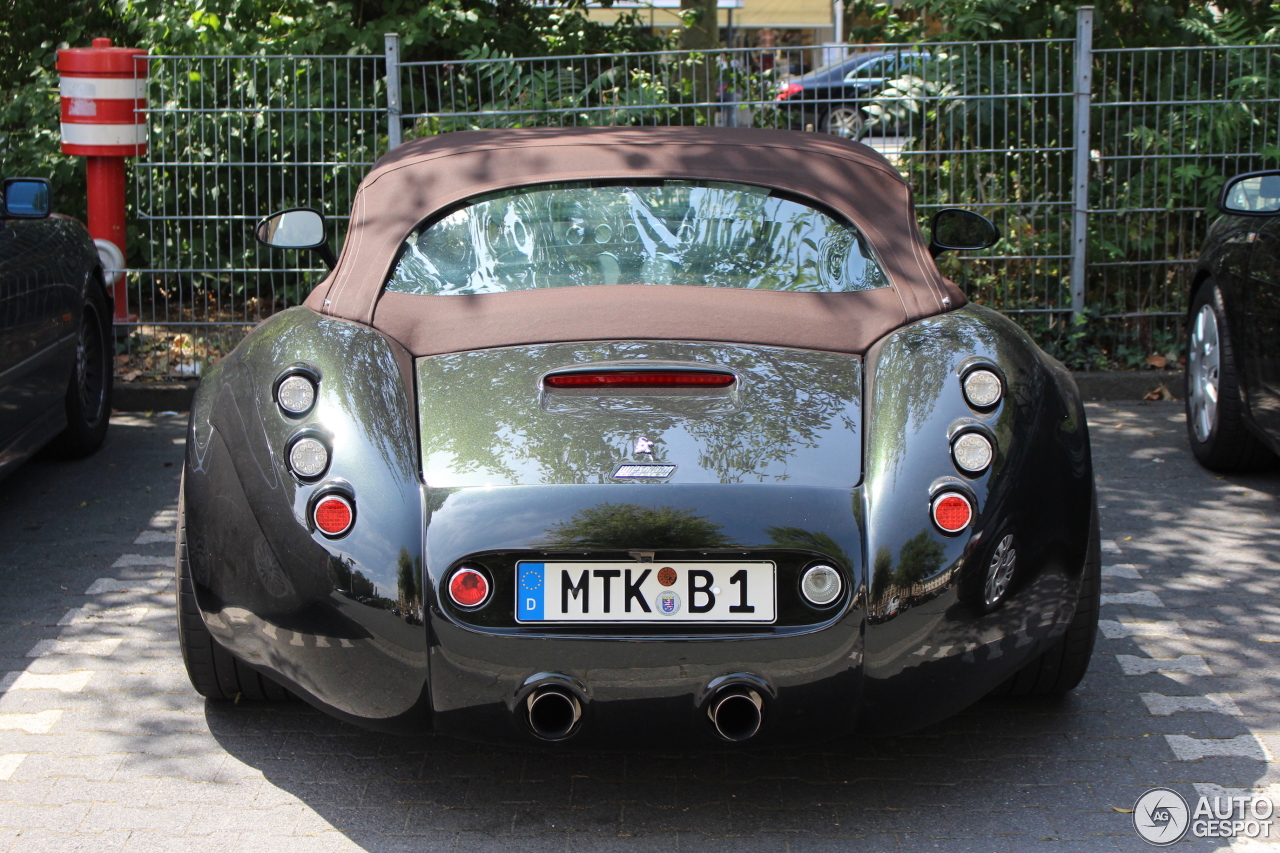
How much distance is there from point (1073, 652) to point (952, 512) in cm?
89

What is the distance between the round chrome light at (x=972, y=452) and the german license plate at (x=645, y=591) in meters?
0.51

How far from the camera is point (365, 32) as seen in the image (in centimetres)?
880

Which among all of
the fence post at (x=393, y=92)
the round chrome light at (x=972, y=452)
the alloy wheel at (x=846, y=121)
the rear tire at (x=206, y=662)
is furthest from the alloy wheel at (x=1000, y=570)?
the fence post at (x=393, y=92)

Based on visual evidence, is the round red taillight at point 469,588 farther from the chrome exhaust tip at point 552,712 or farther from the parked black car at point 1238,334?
the parked black car at point 1238,334

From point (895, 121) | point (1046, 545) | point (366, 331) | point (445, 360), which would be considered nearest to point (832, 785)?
point (1046, 545)

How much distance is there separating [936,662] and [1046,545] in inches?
15.2

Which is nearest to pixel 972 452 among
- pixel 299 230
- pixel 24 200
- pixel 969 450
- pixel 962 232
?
pixel 969 450

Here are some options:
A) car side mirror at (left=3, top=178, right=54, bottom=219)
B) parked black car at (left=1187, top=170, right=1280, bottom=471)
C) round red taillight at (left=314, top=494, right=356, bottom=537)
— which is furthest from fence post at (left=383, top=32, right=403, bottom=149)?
round red taillight at (left=314, top=494, right=356, bottom=537)

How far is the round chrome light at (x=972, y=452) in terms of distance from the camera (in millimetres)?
2963

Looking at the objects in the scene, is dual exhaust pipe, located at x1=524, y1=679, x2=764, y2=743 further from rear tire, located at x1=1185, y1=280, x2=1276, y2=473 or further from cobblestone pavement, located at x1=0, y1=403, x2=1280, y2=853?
rear tire, located at x1=1185, y1=280, x2=1276, y2=473

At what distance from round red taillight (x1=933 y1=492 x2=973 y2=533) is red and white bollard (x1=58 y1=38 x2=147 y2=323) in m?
6.24

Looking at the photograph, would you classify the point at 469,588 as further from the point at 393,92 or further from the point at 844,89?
the point at 393,92

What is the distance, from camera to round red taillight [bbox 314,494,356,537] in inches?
114

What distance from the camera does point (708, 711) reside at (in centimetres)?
279
